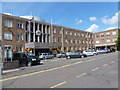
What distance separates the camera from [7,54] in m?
12.2

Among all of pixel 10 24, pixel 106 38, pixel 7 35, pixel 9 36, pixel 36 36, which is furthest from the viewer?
pixel 106 38

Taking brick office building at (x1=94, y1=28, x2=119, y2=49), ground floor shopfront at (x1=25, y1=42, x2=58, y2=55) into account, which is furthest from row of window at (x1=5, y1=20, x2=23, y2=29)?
brick office building at (x1=94, y1=28, x2=119, y2=49)

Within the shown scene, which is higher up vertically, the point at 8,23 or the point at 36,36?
the point at 8,23

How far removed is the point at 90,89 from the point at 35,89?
2.61 meters

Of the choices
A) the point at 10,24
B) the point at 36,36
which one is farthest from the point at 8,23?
the point at 36,36

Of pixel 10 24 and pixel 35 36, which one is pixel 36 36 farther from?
pixel 10 24

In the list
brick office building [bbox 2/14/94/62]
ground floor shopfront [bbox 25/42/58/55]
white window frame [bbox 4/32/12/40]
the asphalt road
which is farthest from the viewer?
ground floor shopfront [bbox 25/42/58/55]

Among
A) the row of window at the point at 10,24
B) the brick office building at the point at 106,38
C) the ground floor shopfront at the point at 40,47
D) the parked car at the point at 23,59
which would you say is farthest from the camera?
the brick office building at the point at 106,38

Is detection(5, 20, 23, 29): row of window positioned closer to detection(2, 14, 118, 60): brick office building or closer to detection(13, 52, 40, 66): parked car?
detection(2, 14, 118, 60): brick office building

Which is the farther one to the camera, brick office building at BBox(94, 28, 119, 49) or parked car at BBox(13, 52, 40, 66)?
brick office building at BBox(94, 28, 119, 49)

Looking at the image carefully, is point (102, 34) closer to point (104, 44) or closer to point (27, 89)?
point (104, 44)

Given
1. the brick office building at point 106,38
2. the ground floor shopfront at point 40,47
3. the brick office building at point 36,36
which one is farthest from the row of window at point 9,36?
the brick office building at point 106,38

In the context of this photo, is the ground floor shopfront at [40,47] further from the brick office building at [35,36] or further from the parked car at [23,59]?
the parked car at [23,59]

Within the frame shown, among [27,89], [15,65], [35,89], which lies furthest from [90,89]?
[15,65]
